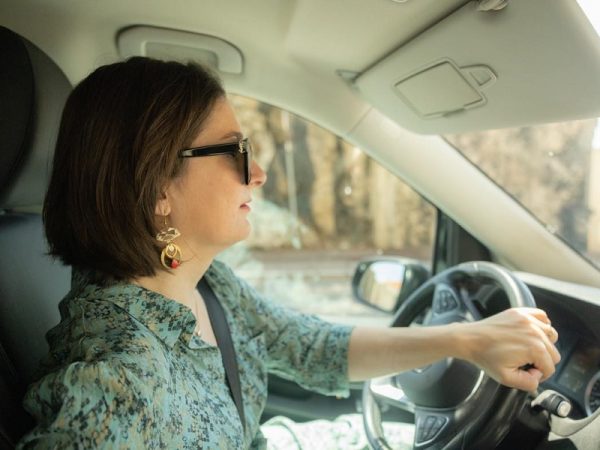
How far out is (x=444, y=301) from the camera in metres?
1.73

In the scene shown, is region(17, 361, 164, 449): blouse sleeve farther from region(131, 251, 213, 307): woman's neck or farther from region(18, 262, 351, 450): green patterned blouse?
region(131, 251, 213, 307): woman's neck

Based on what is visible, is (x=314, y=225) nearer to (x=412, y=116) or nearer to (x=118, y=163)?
(x=412, y=116)

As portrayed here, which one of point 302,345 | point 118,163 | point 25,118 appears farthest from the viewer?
point 302,345

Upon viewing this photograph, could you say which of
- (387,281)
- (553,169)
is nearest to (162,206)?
(387,281)

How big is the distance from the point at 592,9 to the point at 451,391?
0.96 metres

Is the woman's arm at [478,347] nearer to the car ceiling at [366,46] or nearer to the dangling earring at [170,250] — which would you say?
the car ceiling at [366,46]

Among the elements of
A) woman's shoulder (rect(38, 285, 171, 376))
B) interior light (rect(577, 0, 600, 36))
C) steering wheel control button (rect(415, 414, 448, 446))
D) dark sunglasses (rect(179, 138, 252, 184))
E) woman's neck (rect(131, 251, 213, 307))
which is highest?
interior light (rect(577, 0, 600, 36))

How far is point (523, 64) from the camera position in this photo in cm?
121

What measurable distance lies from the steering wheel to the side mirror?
335 mm

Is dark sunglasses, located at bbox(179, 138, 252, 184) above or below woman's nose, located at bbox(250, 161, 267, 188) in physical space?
above

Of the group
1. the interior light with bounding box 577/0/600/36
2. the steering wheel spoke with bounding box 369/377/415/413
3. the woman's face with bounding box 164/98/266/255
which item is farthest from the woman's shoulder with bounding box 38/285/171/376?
the interior light with bounding box 577/0/600/36

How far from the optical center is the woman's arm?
4.20 feet

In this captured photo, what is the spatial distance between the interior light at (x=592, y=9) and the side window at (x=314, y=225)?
60.5 inches

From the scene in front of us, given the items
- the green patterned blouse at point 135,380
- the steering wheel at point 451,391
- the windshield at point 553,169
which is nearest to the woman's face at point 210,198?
the green patterned blouse at point 135,380
